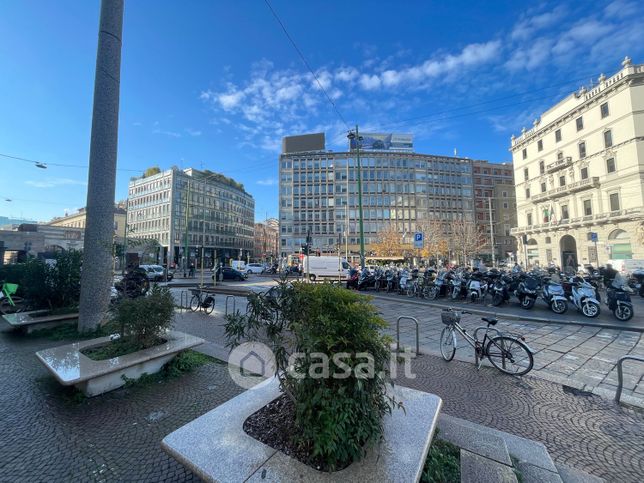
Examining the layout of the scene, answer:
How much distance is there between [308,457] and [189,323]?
740cm

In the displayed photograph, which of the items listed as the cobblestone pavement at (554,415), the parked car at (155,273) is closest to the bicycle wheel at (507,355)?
the cobblestone pavement at (554,415)

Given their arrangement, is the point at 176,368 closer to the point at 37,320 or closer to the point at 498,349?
the point at 37,320

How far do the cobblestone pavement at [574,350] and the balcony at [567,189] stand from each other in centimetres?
3809

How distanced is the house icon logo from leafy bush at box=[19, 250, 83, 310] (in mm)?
5267

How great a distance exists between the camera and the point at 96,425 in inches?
118

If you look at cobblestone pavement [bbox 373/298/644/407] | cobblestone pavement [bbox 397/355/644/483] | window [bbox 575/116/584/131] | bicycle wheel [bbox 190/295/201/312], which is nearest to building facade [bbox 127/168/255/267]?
bicycle wheel [bbox 190/295/201/312]

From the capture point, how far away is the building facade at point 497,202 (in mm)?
63906

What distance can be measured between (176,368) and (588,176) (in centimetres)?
4822

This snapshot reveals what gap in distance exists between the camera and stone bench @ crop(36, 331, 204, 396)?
337 cm

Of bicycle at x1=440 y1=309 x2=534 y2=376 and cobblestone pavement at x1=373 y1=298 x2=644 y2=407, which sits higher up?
bicycle at x1=440 y1=309 x2=534 y2=376

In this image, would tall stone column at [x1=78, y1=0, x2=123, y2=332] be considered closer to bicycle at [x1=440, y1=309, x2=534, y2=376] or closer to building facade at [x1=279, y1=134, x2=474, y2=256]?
bicycle at [x1=440, y1=309, x2=534, y2=376]

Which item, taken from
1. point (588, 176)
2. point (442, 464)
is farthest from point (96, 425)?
point (588, 176)

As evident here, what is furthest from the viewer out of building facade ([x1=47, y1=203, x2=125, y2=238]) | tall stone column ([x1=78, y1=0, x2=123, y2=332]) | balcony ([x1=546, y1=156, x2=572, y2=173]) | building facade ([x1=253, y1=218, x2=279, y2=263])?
building facade ([x1=253, y1=218, x2=279, y2=263])

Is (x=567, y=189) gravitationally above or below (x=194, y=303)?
above
